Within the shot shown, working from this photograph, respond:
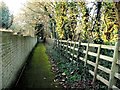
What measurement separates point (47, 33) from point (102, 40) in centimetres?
4443

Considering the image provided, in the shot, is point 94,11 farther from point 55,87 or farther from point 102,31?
point 55,87

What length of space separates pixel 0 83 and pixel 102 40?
6.94m

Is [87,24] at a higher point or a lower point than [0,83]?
higher

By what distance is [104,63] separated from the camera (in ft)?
26.9

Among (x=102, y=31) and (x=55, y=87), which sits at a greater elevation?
(x=102, y=31)

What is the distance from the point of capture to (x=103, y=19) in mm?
11898

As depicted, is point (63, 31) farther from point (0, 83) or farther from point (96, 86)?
point (0, 83)

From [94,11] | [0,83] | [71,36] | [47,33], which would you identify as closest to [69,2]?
[71,36]

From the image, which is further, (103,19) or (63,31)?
(63,31)

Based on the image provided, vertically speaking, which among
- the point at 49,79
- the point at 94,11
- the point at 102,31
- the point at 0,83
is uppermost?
the point at 94,11

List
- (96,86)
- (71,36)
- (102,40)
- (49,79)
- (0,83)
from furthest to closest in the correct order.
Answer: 1. (71,36)
2. (102,40)
3. (49,79)
4. (96,86)
5. (0,83)

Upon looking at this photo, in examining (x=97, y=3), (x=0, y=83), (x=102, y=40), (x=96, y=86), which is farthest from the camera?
(x=97, y=3)

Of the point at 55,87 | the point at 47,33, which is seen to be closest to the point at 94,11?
the point at 55,87

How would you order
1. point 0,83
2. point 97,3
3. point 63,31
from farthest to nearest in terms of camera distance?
1. point 63,31
2. point 97,3
3. point 0,83
